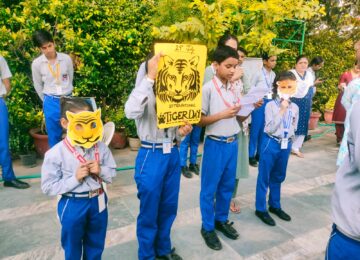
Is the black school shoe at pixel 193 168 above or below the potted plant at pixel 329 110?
below

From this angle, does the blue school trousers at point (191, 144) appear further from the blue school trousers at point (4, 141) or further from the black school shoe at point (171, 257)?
the blue school trousers at point (4, 141)

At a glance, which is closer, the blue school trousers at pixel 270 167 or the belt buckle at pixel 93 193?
the belt buckle at pixel 93 193

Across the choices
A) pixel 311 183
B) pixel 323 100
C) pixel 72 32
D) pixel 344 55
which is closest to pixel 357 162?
pixel 311 183

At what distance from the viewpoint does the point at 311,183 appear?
491 cm

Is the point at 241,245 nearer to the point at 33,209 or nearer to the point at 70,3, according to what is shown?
the point at 33,209

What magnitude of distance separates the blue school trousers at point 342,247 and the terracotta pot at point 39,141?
15.0 ft

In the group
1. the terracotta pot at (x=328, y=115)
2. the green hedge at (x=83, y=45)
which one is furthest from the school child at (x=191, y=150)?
the terracotta pot at (x=328, y=115)

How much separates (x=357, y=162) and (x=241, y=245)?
80.2 inches

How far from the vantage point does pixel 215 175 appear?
2.97 m

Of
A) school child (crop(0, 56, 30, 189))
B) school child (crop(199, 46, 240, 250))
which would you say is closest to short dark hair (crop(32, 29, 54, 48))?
school child (crop(0, 56, 30, 189))

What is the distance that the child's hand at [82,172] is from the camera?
200 centimetres

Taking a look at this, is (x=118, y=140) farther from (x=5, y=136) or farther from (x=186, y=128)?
(x=186, y=128)

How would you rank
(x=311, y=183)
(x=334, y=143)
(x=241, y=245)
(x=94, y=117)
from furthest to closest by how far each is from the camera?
(x=334, y=143) → (x=311, y=183) → (x=241, y=245) → (x=94, y=117)

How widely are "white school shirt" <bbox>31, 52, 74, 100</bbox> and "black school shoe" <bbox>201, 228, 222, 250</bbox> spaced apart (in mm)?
2855
